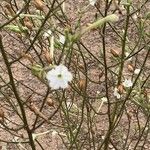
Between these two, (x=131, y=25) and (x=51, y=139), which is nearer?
(x=51, y=139)

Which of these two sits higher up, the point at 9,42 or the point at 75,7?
the point at 75,7

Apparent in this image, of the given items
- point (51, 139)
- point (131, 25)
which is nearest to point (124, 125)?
point (51, 139)

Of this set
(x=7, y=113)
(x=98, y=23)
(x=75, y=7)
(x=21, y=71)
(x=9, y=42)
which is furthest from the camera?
(x=75, y=7)

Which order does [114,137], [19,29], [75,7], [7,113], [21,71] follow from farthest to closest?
[75,7] → [21,71] → [7,113] → [114,137] → [19,29]

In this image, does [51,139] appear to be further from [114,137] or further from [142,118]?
[142,118]

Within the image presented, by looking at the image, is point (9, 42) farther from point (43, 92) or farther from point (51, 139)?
point (51, 139)

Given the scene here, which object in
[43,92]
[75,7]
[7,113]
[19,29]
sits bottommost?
[19,29]
